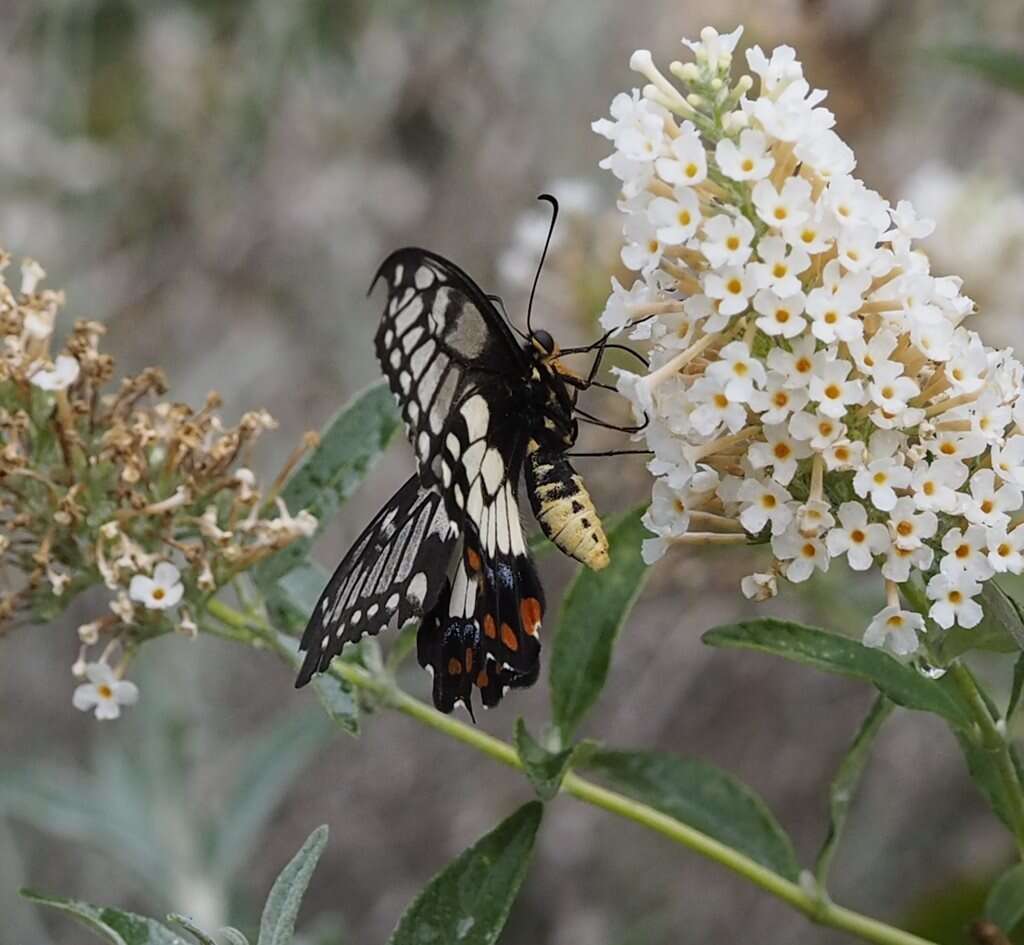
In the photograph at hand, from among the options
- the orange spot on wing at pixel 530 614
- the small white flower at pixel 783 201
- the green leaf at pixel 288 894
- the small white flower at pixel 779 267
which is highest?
the small white flower at pixel 783 201

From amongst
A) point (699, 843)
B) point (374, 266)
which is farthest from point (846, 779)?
point (374, 266)

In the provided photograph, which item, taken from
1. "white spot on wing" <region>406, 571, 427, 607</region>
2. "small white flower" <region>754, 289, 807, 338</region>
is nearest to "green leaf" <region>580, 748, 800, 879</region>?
"white spot on wing" <region>406, 571, 427, 607</region>

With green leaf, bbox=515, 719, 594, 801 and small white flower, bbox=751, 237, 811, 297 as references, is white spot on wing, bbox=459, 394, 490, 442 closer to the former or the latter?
green leaf, bbox=515, 719, 594, 801

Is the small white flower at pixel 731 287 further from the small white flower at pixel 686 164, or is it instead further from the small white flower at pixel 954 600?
the small white flower at pixel 954 600

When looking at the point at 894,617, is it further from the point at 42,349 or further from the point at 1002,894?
the point at 42,349

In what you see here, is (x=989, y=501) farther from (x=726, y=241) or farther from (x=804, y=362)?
(x=726, y=241)

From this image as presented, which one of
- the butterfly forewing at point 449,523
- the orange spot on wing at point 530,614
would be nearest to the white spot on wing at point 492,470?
the butterfly forewing at point 449,523
